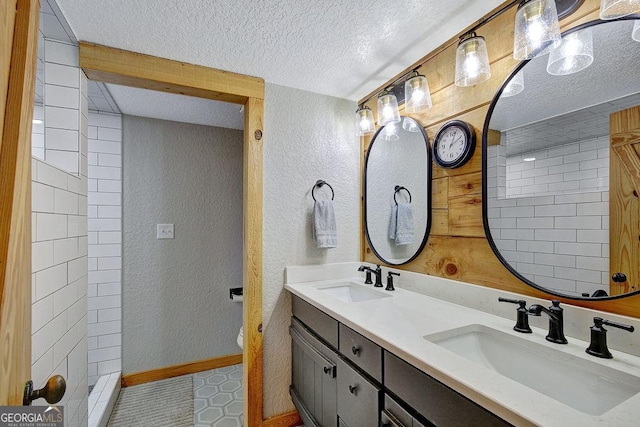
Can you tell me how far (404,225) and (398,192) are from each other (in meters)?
0.21

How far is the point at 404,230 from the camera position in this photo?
169cm

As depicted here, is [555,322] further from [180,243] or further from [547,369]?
[180,243]

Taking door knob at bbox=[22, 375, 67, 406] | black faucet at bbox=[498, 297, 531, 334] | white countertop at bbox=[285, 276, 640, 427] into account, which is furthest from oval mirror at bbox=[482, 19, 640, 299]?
door knob at bbox=[22, 375, 67, 406]

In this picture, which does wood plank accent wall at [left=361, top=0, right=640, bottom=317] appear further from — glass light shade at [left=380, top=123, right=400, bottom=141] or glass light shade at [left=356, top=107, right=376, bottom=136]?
glass light shade at [left=356, top=107, right=376, bottom=136]

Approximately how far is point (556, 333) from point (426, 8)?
1271mm

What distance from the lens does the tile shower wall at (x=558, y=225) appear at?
918 mm

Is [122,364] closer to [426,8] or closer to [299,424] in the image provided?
[299,424]

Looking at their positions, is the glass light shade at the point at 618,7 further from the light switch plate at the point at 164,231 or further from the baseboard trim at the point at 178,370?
the baseboard trim at the point at 178,370

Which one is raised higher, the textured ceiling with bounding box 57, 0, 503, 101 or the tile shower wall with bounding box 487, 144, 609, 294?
the textured ceiling with bounding box 57, 0, 503, 101

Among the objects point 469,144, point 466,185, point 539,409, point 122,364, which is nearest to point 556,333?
point 539,409

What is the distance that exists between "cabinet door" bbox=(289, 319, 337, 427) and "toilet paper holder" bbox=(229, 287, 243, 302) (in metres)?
0.91

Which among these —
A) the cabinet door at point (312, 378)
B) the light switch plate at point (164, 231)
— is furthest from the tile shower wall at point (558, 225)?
the light switch plate at point (164, 231)

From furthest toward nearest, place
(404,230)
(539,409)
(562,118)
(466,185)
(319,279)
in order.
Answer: (319,279)
(404,230)
(466,185)
(562,118)
(539,409)

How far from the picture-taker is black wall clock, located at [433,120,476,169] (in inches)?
50.3
